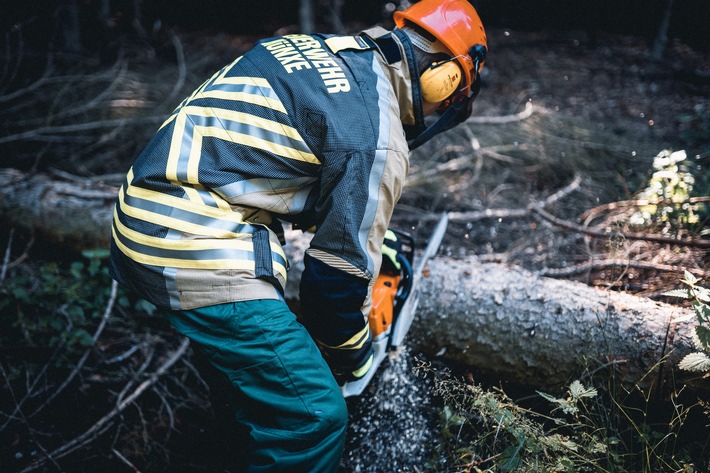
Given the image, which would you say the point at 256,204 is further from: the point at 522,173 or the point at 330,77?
the point at 522,173

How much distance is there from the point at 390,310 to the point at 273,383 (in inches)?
26.5

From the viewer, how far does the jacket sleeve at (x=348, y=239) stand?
1.43 meters

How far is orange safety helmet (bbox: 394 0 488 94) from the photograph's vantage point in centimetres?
172

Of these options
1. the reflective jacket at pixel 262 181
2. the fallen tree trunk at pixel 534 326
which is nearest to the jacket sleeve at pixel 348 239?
the reflective jacket at pixel 262 181

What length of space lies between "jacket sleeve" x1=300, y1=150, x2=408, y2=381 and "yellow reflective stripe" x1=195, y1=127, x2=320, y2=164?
0.12 m

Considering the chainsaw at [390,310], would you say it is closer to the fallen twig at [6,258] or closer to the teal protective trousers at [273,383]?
the teal protective trousers at [273,383]

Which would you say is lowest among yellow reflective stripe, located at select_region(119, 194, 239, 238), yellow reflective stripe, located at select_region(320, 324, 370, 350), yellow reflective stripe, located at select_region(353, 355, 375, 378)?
yellow reflective stripe, located at select_region(353, 355, 375, 378)

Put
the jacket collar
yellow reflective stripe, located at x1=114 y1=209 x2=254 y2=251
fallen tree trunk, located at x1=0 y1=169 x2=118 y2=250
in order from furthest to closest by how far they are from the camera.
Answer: fallen tree trunk, located at x1=0 y1=169 x2=118 y2=250 < the jacket collar < yellow reflective stripe, located at x1=114 y1=209 x2=254 y2=251

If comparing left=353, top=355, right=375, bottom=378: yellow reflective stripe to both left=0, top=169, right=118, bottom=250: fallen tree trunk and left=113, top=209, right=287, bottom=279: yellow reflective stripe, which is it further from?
left=0, top=169, right=118, bottom=250: fallen tree trunk

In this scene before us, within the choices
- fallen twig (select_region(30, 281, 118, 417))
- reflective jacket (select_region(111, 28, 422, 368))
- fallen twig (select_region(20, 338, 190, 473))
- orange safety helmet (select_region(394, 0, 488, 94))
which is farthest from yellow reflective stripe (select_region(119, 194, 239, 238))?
fallen twig (select_region(30, 281, 118, 417))

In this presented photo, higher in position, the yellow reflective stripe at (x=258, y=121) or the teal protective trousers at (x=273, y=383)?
the yellow reflective stripe at (x=258, y=121)

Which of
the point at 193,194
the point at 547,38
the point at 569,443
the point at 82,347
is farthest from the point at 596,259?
the point at 547,38

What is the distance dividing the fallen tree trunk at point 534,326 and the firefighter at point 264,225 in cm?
77

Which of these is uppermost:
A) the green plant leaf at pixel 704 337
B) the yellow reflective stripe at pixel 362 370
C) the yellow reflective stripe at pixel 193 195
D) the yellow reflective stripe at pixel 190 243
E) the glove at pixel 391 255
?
the yellow reflective stripe at pixel 193 195
